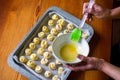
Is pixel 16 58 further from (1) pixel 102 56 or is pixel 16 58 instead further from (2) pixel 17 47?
(1) pixel 102 56

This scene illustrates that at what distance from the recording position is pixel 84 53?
0.79 meters

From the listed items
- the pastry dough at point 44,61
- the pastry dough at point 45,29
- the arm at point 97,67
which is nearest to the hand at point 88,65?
the arm at point 97,67

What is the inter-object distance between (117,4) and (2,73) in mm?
868

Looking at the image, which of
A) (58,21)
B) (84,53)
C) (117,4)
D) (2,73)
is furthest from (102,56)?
(117,4)

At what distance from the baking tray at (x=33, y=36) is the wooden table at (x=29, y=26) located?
0.03 metres

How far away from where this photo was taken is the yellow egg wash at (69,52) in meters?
0.77

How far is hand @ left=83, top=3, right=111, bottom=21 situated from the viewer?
0.91 meters

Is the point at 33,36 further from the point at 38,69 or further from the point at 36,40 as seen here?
the point at 38,69

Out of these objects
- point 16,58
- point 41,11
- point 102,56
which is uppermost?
point 41,11

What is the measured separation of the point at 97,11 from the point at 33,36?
275mm

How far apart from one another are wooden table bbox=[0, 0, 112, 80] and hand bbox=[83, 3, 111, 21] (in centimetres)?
4

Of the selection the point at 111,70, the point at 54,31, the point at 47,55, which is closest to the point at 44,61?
the point at 47,55

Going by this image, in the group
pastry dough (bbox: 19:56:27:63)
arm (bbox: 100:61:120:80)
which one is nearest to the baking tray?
pastry dough (bbox: 19:56:27:63)

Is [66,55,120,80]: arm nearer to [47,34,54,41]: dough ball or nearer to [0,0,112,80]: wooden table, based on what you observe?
[0,0,112,80]: wooden table
